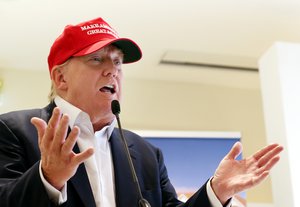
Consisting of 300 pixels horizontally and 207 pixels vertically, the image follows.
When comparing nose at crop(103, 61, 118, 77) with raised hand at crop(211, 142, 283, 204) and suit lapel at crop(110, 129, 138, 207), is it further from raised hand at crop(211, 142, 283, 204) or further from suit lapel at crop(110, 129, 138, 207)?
raised hand at crop(211, 142, 283, 204)

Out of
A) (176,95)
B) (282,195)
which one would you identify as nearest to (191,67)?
(176,95)

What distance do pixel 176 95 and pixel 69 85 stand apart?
2.31 meters

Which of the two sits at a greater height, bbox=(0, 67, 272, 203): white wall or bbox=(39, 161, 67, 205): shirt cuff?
bbox=(0, 67, 272, 203): white wall

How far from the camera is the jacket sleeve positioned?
844 mm

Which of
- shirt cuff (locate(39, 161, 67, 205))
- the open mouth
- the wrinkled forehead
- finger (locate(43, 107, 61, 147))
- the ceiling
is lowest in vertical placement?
shirt cuff (locate(39, 161, 67, 205))

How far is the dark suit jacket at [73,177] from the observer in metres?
0.86

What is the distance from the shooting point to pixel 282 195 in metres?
2.49

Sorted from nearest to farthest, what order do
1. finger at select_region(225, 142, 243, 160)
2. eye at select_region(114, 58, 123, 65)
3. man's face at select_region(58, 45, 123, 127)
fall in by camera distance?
1. finger at select_region(225, 142, 243, 160)
2. man's face at select_region(58, 45, 123, 127)
3. eye at select_region(114, 58, 123, 65)

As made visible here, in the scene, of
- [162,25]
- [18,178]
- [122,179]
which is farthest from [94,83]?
[162,25]

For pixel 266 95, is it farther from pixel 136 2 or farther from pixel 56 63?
pixel 56 63

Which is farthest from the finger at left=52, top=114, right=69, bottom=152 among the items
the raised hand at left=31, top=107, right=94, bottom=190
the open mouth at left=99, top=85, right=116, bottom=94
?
the open mouth at left=99, top=85, right=116, bottom=94

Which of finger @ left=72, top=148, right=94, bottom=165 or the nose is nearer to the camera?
finger @ left=72, top=148, right=94, bottom=165

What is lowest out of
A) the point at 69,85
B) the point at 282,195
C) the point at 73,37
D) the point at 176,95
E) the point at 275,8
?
the point at 282,195

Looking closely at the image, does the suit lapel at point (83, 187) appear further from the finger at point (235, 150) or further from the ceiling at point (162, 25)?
the ceiling at point (162, 25)
